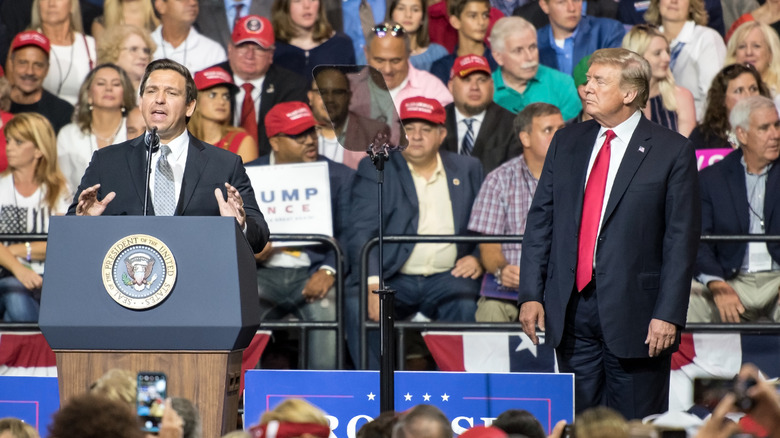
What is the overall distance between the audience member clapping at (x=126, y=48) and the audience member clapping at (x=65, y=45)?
0.34 feet

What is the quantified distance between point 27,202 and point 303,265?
1963 millimetres

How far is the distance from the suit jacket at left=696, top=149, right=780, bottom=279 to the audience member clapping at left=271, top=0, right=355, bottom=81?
2668 millimetres

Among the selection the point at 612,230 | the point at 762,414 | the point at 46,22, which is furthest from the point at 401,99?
the point at 762,414

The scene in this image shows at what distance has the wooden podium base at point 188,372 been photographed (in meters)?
3.90

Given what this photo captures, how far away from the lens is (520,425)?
3744 mm

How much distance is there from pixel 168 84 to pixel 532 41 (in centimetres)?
399

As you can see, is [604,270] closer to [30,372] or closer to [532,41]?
[532,41]

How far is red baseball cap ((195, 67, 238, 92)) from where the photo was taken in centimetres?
791

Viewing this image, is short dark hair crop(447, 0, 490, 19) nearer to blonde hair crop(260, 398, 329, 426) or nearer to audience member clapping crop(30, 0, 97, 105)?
audience member clapping crop(30, 0, 97, 105)

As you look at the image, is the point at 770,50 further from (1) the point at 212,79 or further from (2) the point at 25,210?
(2) the point at 25,210

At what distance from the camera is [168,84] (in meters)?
4.52

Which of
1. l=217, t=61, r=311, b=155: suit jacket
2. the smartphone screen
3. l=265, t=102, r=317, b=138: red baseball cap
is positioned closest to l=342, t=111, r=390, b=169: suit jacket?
the smartphone screen

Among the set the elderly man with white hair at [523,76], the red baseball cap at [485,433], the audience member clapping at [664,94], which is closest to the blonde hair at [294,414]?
the red baseball cap at [485,433]

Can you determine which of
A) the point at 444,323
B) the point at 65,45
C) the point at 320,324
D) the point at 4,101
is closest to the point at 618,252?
the point at 444,323
